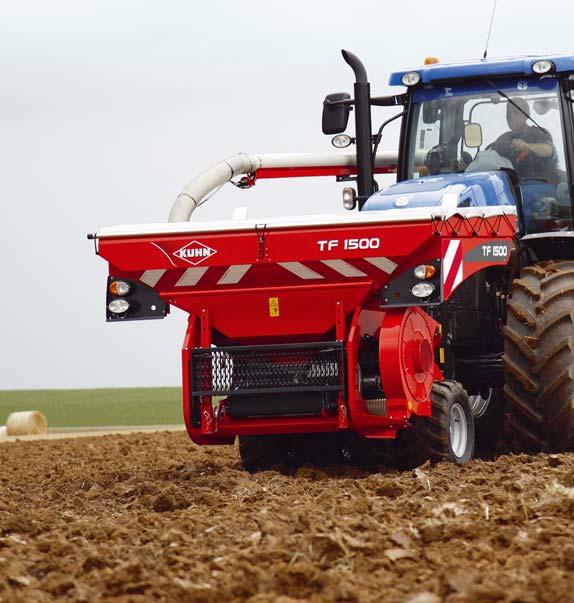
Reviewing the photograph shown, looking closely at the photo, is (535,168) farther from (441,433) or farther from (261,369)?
(261,369)

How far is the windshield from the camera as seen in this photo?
1019 cm

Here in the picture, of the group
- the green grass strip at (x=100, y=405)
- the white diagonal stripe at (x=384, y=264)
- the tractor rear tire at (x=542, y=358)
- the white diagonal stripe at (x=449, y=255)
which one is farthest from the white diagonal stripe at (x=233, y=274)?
the green grass strip at (x=100, y=405)

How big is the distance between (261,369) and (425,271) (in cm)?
126

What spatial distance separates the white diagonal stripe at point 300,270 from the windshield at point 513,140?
2030 millimetres

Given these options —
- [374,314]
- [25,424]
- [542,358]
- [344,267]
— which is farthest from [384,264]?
[25,424]

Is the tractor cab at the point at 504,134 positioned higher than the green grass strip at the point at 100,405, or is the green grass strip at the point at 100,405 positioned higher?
the tractor cab at the point at 504,134

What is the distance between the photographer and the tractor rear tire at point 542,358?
9.07 meters

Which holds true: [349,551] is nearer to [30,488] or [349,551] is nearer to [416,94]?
[30,488]

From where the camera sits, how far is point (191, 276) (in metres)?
9.01

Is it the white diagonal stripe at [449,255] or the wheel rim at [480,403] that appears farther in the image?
the wheel rim at [480,403]

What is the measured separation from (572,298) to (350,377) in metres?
1.71

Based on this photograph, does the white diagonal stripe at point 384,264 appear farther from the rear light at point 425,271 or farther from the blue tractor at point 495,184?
the blue tractor at point 495,184

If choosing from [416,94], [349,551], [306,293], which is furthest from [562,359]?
[349,551]

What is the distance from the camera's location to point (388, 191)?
395 inches
